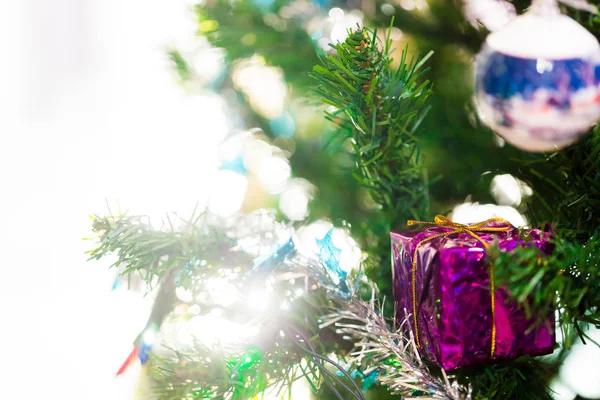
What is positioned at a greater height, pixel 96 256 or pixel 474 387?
pixel 96 256

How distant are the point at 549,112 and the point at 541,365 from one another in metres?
0.18

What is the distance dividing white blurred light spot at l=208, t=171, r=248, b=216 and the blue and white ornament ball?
48 centimetres

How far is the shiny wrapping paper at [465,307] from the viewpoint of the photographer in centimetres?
30

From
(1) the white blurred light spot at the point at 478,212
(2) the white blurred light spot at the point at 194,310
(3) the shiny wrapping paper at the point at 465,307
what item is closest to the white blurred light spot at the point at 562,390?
(1) the white blurred light spot at the point at 478,212

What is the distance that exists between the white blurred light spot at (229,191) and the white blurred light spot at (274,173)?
3cm

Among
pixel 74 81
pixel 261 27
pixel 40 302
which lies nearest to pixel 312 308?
pixel 261 27

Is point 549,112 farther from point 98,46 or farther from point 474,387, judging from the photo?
point 98,46

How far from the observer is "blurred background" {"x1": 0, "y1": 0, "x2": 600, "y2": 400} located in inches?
22.4

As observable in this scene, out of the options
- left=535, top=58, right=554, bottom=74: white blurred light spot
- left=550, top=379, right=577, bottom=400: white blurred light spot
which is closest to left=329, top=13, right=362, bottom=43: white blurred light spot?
left=535, top=58, right=554, bottom=74: white blurred light spot

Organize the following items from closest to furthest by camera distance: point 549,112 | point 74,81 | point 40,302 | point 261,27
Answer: point 549,112, point 261,27, point 40,302, point 74,81

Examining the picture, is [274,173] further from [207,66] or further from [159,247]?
[159,247]

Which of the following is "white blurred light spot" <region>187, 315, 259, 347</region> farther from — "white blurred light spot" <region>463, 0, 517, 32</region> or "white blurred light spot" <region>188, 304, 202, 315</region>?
"white blurred light spot" <region>463, 0, 517, 32</region>

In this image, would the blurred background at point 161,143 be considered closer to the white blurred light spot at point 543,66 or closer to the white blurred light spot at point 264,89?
the white blurred light spot at point 264,89

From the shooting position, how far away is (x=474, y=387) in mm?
354
